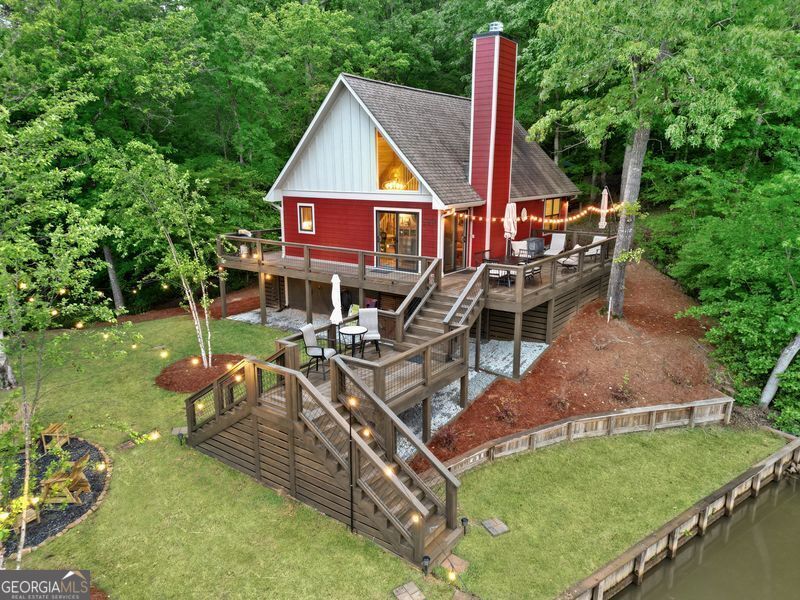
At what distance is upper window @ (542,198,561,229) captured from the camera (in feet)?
67.9

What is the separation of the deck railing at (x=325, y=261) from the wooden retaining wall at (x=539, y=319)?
297 cm

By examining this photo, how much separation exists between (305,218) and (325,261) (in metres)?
2.07

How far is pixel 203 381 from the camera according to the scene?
45.0ft

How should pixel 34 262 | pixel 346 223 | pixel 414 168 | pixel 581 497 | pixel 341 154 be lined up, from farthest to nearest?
pixel 346 223 < pixel 341 154 < pixel 414 168 < pixel 581 497 < pixel 34 262

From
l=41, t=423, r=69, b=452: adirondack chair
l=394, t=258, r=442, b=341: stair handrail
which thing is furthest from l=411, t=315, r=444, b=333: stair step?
l=41, t=423, r=69, b=452: adirondack chair

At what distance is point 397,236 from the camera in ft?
53.6

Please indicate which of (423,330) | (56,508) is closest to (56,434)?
(56,508)

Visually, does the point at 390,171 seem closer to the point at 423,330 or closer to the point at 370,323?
the point at 423,330

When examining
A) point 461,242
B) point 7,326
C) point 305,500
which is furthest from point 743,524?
point 7,326

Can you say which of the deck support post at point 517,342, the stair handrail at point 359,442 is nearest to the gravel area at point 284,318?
the deck support post at point 517,342

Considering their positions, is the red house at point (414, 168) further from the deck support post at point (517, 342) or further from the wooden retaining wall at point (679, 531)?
the wooden retaining wall at point (679, 531)

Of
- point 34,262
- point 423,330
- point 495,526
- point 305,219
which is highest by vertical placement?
point 34,262

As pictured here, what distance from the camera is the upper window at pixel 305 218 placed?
18.9 metres

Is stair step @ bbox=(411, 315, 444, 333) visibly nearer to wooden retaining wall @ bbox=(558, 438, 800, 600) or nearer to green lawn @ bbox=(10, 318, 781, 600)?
green lawn @ bbox=(10, 318, 781, 600)
